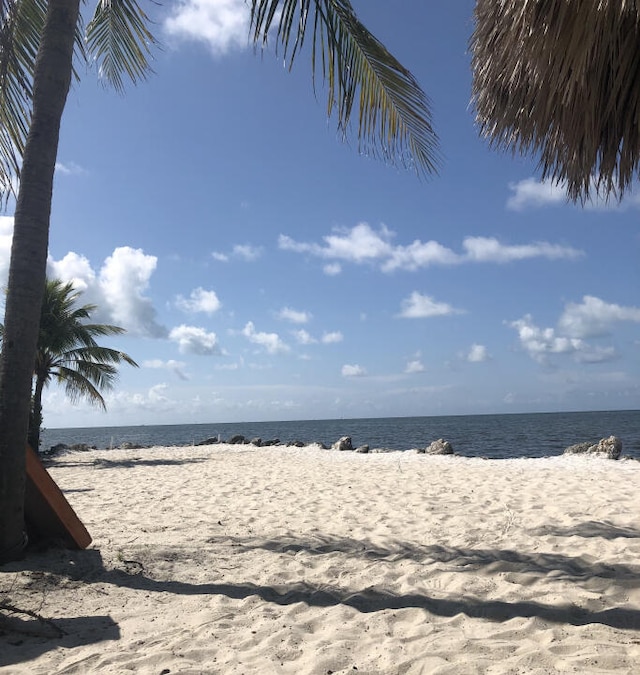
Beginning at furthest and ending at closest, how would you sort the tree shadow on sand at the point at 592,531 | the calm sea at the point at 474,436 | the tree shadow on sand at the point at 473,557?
the calm sea at the point at 474,436 → the tree shadow on sand at the point at 592,531 → the tree shadow on sand at the point at 473,557

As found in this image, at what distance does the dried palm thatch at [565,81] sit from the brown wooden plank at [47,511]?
492 cm

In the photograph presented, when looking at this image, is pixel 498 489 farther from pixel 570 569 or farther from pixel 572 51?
pixel 572 51

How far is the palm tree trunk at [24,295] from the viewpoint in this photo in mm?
4047

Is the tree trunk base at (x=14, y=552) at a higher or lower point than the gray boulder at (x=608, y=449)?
higher

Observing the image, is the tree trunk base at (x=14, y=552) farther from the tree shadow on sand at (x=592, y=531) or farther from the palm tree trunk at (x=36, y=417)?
the palm tree trunk at (x=36, y=417)

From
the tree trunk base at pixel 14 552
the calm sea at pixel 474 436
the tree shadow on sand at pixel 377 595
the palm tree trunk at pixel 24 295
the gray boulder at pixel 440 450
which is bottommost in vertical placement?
the calm sea at pixel 474 436

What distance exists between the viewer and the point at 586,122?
338 cm

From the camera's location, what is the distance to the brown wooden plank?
14.8 feet

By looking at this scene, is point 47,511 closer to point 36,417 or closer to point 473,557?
point 473,557

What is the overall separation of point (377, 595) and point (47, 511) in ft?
9.99

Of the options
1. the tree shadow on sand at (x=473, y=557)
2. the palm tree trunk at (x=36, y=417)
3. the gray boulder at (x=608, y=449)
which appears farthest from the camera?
the palm tree trunk at (x=36, y=417)

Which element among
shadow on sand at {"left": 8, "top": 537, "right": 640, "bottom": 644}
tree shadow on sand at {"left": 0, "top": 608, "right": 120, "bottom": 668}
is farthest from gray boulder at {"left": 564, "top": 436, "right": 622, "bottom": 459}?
tree shadow on sand at {"left": 0, "top": 608, "right": 120, "bottom": 668}

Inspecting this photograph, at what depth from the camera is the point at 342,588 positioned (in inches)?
156

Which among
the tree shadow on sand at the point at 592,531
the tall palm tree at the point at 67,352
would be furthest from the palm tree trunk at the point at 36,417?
the tree shadow on sand at the point at 592,531
